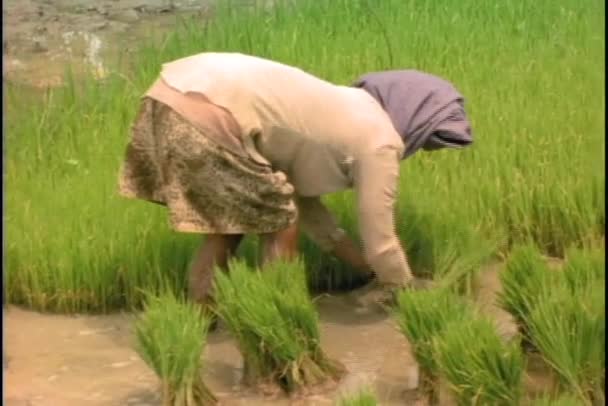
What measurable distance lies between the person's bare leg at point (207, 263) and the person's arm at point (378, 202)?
1.25 feet

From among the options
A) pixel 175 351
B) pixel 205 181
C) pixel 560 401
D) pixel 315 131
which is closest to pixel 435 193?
pixel 315 131

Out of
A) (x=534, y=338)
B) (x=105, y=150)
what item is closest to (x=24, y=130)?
(x=105, y=150)

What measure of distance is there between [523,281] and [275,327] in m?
0.56

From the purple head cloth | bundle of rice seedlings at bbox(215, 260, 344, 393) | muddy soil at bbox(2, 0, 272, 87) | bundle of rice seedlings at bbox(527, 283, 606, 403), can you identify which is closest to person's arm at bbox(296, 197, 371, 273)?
the purple head cloth

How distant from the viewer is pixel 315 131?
3.34 m

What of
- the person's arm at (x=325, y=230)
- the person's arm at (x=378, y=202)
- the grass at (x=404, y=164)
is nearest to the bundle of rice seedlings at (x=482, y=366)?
the person's arm at (x=378, y=202)

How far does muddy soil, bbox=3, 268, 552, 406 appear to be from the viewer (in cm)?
312

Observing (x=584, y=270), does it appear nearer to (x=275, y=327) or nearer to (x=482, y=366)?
(x=482, y=366)

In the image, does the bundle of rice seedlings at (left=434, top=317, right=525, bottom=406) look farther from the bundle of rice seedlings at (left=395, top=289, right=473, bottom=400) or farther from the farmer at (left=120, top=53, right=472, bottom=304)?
the farmer at (left=120, top=53, right=472, bottom=304)

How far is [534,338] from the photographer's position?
10.0 feet

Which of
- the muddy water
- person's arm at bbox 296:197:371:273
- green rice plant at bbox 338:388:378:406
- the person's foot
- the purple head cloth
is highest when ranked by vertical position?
the purple head cloth

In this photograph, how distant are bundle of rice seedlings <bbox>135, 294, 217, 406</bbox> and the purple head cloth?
0.70 m

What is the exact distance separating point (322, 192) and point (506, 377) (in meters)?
0.77

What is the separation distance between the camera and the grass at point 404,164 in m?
3.68
